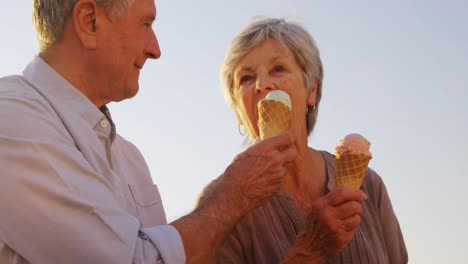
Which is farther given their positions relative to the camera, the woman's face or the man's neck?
the woman's face

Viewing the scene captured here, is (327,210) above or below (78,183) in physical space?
above

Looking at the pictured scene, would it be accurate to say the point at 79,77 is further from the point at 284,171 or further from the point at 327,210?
the point at 327,210

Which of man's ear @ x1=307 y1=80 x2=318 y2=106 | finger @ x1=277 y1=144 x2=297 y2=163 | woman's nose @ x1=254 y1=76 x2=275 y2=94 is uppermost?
man's ear @ x1=307 y1=80 x2=318 y2=106

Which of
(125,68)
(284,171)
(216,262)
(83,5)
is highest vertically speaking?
(83,5)

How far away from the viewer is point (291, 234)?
4395 mm

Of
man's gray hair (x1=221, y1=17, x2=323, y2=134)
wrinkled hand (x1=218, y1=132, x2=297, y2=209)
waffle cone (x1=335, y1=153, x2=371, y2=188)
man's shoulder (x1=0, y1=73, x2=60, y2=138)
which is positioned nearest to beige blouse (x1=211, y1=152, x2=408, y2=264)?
waffle cone (x1=335, y1=153, x2=371, y2=188)

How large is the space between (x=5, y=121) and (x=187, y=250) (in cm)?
91

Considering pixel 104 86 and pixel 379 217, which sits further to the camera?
pixel 379 217

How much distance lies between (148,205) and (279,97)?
1104 mm

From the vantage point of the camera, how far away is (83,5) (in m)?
3.44

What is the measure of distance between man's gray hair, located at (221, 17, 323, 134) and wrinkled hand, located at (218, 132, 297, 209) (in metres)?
1.25

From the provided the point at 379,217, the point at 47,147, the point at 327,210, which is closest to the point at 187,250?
the point at 47,147

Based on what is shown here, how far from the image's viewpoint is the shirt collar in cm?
320

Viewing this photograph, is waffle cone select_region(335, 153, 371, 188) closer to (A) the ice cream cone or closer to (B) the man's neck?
(A) the ice cream cone
